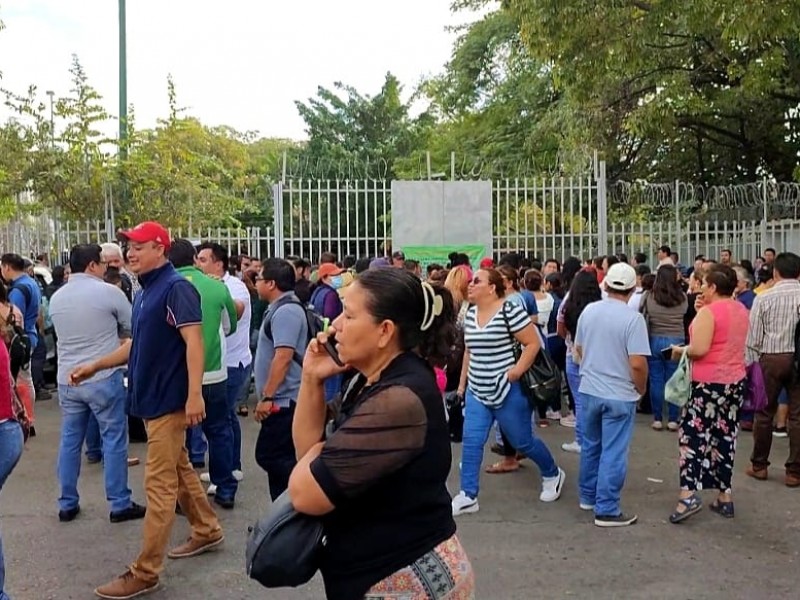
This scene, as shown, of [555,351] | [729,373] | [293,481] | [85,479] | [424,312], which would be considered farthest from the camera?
[555,351]

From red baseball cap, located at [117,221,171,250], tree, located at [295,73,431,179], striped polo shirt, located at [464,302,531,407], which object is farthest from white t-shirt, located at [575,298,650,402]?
tree, located at [295,73,431,179]

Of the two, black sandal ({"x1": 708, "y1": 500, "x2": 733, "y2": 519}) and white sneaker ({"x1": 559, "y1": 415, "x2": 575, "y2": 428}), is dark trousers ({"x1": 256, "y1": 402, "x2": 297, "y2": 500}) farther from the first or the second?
white sneaker ({"x1": 559, "y1": 415, "x2": 575, "y2": 428})

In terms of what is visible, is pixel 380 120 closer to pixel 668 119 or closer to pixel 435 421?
pixel 668 119

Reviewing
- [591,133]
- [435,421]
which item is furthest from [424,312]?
[591,133]

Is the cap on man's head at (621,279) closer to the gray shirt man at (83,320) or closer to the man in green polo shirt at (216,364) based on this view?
the man in green polo shirt at (216,364)

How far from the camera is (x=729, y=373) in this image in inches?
225

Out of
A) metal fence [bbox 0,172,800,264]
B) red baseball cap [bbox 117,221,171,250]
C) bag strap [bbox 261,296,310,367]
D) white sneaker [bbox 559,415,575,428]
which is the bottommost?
white sneaker [bbox 559,415,575,428]

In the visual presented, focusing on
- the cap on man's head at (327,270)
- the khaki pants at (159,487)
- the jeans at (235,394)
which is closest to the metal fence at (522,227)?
the cap on man's head at (327,270)

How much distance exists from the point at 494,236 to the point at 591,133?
5.29 meters

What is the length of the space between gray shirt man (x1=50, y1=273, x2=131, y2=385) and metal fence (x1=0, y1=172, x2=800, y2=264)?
7.63m

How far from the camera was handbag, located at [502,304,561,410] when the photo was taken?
5.91m

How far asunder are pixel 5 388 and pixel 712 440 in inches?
172

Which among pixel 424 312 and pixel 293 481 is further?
pixel 424 312

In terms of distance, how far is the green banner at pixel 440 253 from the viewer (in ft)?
43.2
